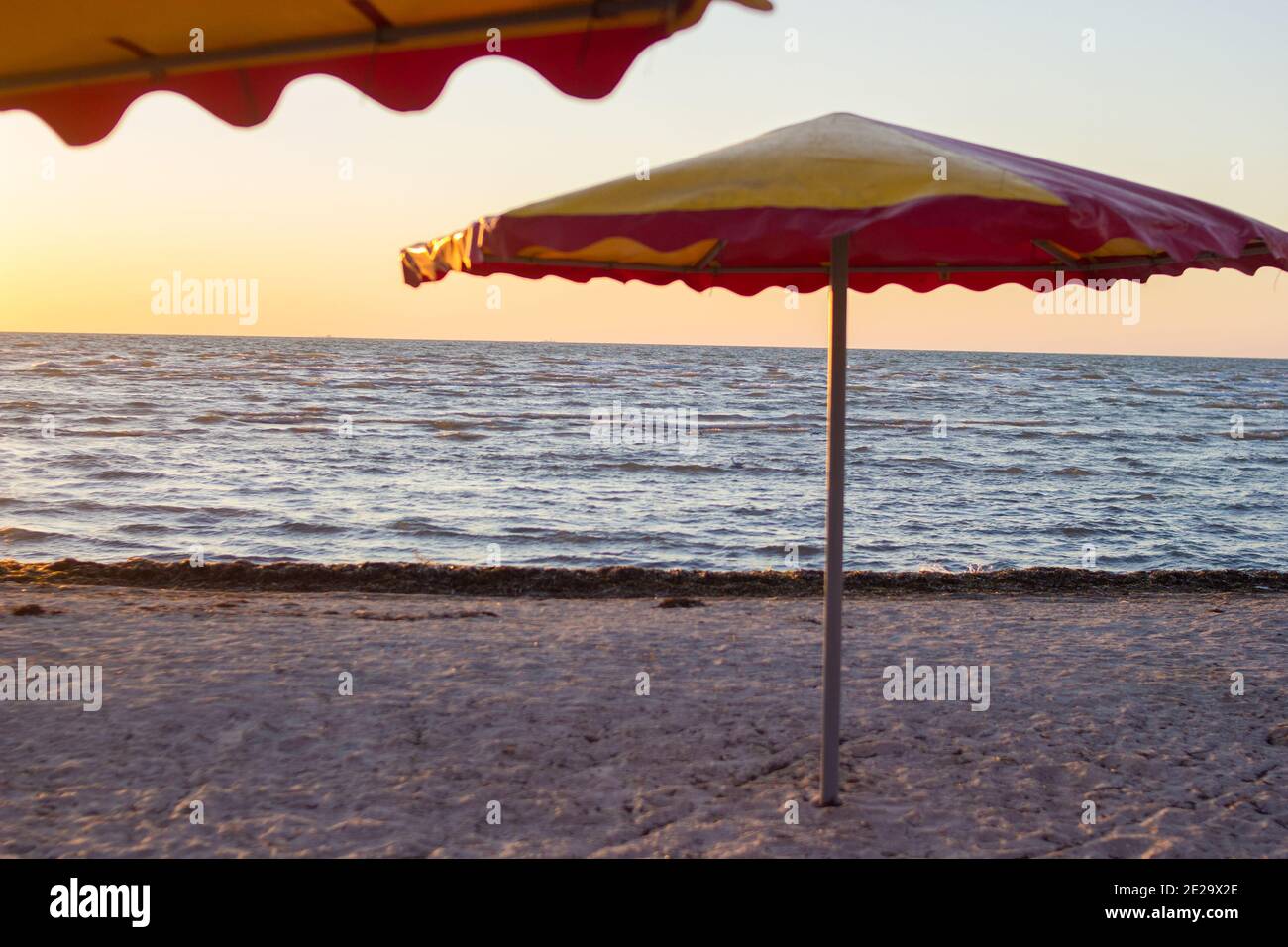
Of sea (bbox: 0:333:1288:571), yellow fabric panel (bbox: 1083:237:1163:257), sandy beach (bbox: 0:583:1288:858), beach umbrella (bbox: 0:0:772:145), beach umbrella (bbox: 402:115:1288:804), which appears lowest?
sandy beach (bbox: 0:583:1288:858)

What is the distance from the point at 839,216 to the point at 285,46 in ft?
6.51

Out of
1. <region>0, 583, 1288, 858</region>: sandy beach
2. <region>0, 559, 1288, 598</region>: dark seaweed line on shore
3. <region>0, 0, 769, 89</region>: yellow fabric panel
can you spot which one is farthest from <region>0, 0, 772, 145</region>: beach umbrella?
<region>0, 559, 1288, 598</region>: dark seaweed line on shore

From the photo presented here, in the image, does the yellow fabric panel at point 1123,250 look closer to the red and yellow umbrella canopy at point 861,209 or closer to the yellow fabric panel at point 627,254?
the red and yellow umbrella canopy at point 861,209

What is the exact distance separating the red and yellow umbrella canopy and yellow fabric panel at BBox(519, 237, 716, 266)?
0.13 feet

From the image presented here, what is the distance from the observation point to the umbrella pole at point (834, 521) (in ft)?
14.4

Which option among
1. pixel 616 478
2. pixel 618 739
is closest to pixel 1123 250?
pixel 618 739

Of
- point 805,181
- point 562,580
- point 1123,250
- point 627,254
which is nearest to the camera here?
point 805,181

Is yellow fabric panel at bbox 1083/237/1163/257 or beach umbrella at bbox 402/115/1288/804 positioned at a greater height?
yellow fabric panel at bbox 1083/237/1163/257

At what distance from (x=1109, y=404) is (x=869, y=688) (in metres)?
44.6

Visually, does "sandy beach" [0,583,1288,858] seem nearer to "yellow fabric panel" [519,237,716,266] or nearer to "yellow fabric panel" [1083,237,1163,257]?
"yellow fabric panel" [519,237,716,266]

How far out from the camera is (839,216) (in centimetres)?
315

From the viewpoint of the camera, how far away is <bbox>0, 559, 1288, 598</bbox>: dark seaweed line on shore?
10289 mm

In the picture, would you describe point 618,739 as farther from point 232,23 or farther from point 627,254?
point 232,23

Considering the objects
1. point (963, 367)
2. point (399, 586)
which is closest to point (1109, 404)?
point (963, 367)
